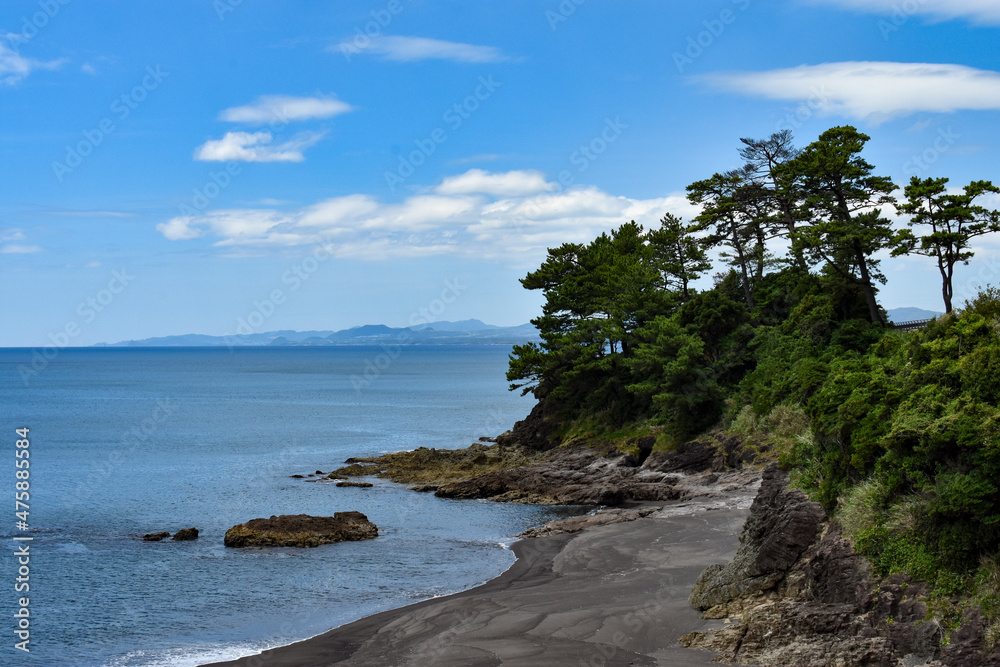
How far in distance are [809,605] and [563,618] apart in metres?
6.55

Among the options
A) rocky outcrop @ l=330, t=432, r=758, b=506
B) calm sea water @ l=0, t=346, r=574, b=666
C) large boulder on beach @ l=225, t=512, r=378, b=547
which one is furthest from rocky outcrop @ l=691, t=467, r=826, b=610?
large boulder on beach @ l=225, t=512, r=378, b=547

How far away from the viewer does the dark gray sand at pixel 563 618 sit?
17219 mm

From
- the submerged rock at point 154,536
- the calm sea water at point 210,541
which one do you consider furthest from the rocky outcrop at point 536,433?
the submerged rock at point 154,536

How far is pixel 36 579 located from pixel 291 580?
9.67 metres

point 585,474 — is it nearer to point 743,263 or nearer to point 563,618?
point 743,263

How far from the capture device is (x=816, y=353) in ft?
135

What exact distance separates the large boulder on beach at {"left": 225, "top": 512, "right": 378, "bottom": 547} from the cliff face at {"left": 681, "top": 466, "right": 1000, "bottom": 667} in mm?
19359

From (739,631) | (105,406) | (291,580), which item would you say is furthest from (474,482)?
(105,406)

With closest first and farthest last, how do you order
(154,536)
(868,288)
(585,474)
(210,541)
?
(210,541) → (154,536) → (868,288) → (585,474)

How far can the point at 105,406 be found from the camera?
4486 inches

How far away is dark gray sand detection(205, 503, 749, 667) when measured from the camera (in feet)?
56.5

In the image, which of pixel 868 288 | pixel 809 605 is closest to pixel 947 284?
pixel 868 288

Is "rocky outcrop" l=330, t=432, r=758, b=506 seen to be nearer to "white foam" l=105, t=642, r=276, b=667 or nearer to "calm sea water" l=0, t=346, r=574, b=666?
"calm sea water" l=0, t=346, r=574, b=666

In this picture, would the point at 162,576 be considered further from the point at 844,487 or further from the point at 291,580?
the point at 844,487
